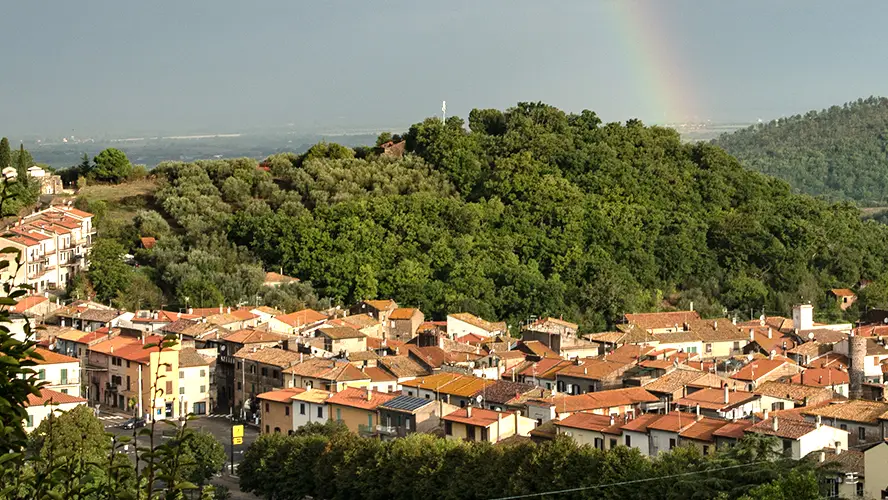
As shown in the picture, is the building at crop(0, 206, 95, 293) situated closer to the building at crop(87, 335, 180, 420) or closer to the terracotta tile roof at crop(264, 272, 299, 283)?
the terracotta tile roof at crop(264, 272, 299, 283)

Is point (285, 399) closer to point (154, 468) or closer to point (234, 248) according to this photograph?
point (234, 248)

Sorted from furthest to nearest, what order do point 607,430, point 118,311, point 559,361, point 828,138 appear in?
1. point 828,138
2. point 118,311
3. point 559,361
4. point 607,430

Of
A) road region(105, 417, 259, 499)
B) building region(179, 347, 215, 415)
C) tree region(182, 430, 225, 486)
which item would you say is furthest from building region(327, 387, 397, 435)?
building region(179, 347, 215, 415)

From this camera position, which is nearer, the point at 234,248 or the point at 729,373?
the point at 729,373

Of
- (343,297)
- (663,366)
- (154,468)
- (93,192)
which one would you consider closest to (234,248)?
(343,297)

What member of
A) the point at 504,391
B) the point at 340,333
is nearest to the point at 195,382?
the point at 340,333

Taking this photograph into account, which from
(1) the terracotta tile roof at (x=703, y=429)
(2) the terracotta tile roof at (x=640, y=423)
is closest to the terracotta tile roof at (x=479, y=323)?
(2) the terracotta tile roof at (x=640, y=423)
